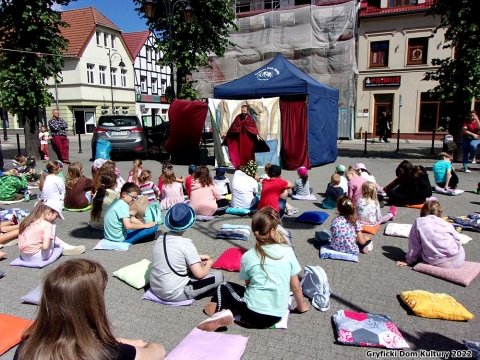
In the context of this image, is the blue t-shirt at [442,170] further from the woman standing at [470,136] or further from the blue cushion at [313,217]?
the blue cushion at [313,217]

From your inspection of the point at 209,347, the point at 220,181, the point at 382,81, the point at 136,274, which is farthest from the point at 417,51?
the point at 209,347

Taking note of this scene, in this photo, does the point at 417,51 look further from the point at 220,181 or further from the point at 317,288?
the point at 317,288

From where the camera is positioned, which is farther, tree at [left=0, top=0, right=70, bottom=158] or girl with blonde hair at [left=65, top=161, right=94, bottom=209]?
tree at [left=0, top=0, right=70, bottom=158]

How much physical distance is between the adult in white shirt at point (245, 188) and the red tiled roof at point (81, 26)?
31027 millimetres

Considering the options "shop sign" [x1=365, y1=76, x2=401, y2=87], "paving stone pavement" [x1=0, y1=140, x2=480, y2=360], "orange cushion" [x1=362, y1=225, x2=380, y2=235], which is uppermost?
"shop sign" [x1=365, y1=76, x2=401, y2=87]

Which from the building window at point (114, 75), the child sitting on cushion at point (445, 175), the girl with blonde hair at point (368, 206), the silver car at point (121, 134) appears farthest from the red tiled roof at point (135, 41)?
the girl with blonde hair at point (368, 206)

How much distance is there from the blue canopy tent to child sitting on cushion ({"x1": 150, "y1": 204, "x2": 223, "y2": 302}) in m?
9.20

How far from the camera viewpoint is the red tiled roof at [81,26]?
34.3 m

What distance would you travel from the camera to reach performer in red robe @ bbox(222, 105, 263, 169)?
12164 millimetres

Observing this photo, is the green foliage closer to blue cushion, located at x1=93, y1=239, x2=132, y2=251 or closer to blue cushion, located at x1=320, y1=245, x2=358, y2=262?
blue cushion, located at x1=320, y1=245, x2=358, y2=262

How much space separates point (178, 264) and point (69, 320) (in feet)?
7.19

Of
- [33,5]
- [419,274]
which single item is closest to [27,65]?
[33,5]

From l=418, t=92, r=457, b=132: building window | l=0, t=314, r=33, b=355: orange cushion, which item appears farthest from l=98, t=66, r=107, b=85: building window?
l=0, t=314, r=33, b=355: orange cushion

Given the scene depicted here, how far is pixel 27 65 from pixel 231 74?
13.3 m
